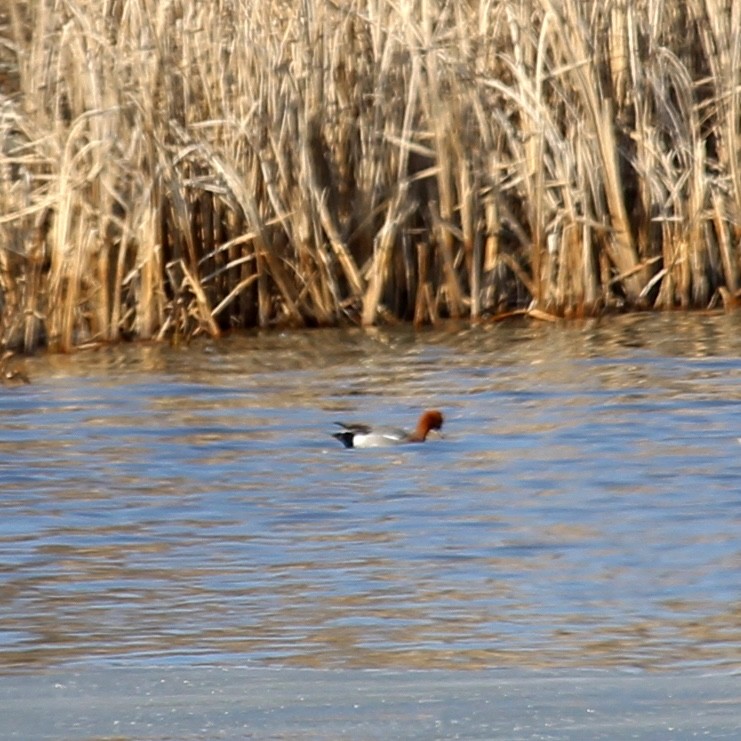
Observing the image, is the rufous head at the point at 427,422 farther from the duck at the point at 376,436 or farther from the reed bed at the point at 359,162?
the reed bed at the point at 359,162

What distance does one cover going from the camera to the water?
16.4ft

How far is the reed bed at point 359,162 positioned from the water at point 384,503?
250 millimetres

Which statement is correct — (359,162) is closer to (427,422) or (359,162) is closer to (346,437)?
(427,422)

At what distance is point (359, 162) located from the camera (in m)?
10.8

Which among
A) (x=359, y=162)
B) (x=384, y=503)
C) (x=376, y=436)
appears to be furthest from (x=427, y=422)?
(x=359, y=162)

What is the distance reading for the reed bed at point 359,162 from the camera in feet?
33.6

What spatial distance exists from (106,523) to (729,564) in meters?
1.93

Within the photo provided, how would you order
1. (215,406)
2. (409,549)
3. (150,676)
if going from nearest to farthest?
(150,676)
(409,549)
(215,406)

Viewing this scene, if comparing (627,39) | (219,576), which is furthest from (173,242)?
(219,576)

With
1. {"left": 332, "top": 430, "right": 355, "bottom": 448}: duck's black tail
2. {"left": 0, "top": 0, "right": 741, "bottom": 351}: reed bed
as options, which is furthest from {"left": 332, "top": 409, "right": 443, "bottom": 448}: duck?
{"left": 0, "top": 0, "right": 741, "bottom": 351}: reed bed

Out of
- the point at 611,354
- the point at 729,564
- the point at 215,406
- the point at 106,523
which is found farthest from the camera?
the point at 611,354

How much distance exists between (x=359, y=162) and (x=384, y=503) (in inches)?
162

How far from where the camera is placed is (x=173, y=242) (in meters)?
10.5

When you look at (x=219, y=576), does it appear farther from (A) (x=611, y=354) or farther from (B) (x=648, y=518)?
(A) (x=611, y=354)
